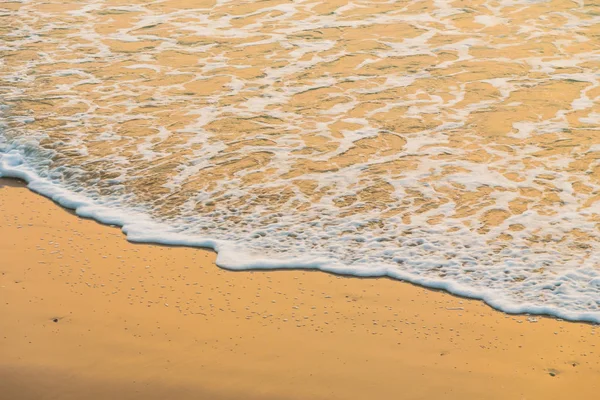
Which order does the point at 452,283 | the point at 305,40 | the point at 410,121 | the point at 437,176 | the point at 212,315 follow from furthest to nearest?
the point at 305,40
the point at 410,121
the point at 437,176
the point at 452,283
the point at 212,315

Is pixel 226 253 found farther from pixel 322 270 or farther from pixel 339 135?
pixel 339 135

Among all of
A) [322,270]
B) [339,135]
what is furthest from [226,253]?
[339,135]

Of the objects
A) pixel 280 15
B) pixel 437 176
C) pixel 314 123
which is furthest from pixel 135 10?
pixel 437 176

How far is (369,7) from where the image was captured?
32.2 feet

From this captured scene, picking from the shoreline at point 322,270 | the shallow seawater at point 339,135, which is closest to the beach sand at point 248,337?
the shoreline at point 322,270

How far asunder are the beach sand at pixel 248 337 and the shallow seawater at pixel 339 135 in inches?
7.2

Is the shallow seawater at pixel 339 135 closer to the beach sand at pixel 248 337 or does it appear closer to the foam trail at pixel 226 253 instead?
the foam trail at pixel 226 253

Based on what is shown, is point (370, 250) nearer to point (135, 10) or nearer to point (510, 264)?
point (510, 264)

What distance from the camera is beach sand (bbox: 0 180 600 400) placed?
329 cm

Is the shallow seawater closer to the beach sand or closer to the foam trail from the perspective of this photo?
the foam trail

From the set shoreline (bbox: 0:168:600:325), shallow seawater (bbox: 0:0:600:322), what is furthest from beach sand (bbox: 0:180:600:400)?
shallow seawater (bbox: 0:0:600:322)

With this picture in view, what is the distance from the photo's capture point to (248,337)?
3648mm

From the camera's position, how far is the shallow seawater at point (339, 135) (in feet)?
14.6

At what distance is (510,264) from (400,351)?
1.00m
